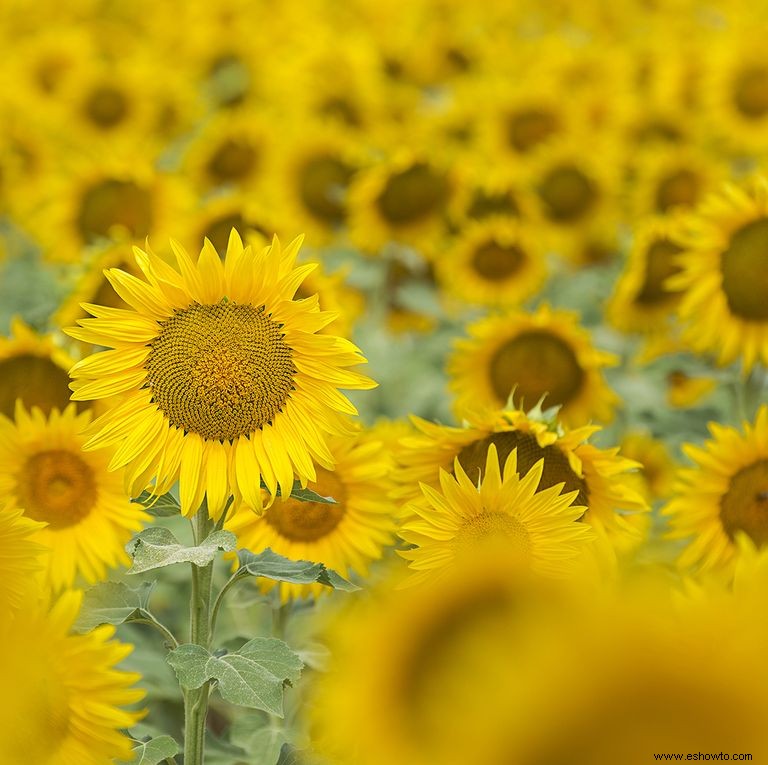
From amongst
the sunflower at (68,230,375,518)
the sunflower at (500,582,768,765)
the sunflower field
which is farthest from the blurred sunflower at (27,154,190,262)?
the sunflower at (500,582,768,765)

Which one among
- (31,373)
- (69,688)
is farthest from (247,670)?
(31,373)

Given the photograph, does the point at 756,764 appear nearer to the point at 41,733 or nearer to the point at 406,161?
the point at 41,733

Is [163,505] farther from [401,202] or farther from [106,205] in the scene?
[401,202]

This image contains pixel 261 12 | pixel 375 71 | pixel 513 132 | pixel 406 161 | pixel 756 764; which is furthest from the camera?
pixel 261 12

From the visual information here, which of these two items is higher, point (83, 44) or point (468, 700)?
point (83, 44)

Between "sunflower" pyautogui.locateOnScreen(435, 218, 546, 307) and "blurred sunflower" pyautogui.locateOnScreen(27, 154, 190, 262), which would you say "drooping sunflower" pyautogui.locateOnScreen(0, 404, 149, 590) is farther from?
"sunflower" pyautogui.locateOnScreen(435, 218, 546, 307)

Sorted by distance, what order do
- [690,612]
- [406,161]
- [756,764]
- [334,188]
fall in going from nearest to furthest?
[756,764]
[690,612]
[406,161]
[334,188]

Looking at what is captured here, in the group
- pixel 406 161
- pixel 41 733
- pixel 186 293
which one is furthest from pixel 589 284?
pixel 41 733

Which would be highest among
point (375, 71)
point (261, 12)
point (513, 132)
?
point (261, 12)
